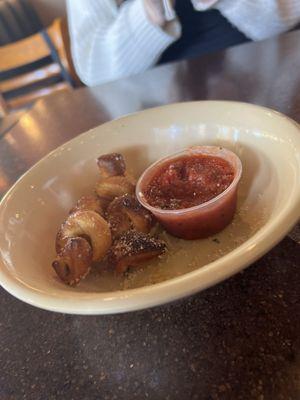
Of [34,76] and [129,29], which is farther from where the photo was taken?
[34,76]

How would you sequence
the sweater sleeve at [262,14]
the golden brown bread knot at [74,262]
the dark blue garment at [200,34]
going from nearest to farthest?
the golden brown bread knot at [74,262] < the sweater sleeve at [262,14] < the dark blue garment at [200,34]

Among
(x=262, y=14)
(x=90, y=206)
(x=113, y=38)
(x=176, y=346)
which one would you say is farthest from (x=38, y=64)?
(x=176, y=346)

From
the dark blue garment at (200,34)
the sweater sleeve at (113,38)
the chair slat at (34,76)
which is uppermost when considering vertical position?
the sweater sleeve at (113,38)

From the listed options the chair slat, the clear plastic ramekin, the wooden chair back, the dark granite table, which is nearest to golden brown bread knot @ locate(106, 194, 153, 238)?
the clear plastic ramekin

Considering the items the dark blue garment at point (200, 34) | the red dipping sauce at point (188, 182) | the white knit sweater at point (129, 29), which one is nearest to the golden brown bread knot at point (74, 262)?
the red dipping sauce at point (188, 182)

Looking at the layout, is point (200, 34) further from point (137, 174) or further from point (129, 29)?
point (137, 174)

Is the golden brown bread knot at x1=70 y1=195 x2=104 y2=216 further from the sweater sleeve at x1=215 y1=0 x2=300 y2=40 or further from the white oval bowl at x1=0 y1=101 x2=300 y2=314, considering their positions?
the sweater sleeve at x1=215 y1=0 x2=300 y2=40

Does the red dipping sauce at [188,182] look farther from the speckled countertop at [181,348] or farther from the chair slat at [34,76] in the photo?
the chair slat at [34,76]
